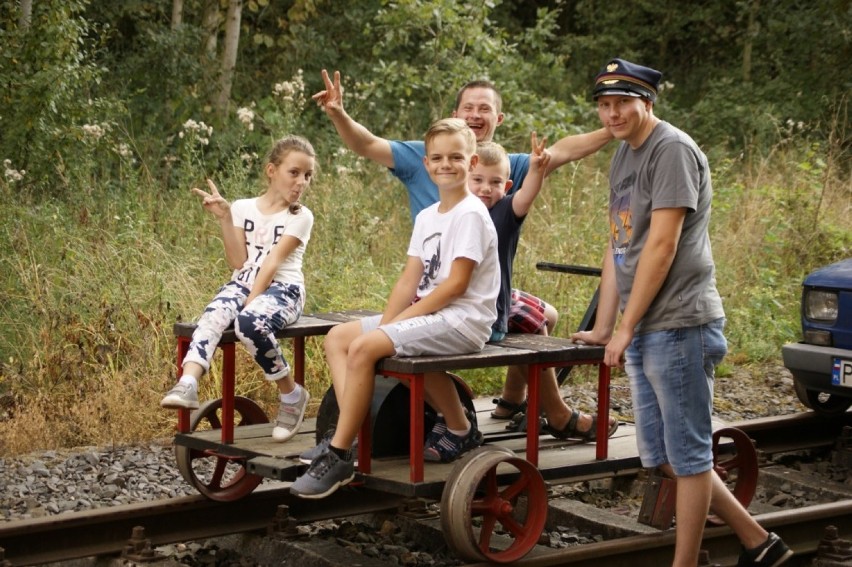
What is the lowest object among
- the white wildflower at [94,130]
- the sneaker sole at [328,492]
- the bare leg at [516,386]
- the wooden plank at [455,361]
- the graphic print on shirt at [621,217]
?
the sneaker sole at [328,492]

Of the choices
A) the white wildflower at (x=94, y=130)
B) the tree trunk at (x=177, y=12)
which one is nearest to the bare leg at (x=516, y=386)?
the white wildflower at (x=94, y=130)

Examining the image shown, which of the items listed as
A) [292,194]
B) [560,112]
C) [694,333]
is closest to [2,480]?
[292,194]

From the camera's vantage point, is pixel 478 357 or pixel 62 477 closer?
pixel 478 357

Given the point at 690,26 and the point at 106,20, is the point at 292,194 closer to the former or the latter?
the point at 106,20

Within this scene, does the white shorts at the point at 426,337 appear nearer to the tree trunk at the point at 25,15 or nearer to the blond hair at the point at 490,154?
the blond hair at the point at 490,154

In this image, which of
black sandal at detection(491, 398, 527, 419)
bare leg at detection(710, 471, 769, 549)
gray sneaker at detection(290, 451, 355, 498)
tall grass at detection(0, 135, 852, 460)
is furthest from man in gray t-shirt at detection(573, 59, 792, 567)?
tall grass at detection(0, 135, 852, 460)

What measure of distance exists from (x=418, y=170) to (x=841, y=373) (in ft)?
8.96

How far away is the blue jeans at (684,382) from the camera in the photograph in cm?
489

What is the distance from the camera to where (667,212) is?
4754 millimetres

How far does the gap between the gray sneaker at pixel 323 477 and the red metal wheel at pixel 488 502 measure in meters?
0.42

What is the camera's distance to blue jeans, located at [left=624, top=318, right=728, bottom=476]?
4.89 metres

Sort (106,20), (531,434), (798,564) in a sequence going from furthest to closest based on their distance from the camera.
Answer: (106,20)
(798,564)
(531,434)

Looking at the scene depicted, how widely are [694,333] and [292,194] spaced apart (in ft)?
7.00

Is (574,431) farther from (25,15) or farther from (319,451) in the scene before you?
(25,15)
